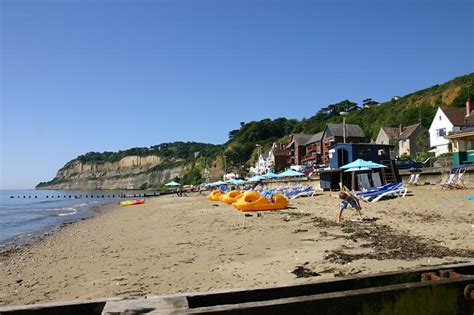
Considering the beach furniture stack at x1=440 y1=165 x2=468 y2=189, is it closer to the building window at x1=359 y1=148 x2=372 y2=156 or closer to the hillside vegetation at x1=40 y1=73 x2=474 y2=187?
the building window at x1=359 y1=148 x2=372 y2=156

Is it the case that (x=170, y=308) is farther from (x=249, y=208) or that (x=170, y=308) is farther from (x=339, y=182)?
(x=339, y=182)

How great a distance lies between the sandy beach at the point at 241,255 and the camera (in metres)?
7.67

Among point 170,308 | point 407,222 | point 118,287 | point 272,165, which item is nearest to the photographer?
point 170,308

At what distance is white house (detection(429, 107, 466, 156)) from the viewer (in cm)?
5481

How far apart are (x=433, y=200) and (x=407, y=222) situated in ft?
19.5

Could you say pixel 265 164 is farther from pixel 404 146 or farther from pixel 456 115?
pixel 456 115

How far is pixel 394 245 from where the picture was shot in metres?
9.34

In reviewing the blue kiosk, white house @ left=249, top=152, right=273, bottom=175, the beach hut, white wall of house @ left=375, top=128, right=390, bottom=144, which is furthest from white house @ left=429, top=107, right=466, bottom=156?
white house @ left=249, top=152, right=273, bottom=175

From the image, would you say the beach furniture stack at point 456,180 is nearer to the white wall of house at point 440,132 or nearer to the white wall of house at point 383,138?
the white wall of house at point 440,132

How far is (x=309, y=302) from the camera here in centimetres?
302

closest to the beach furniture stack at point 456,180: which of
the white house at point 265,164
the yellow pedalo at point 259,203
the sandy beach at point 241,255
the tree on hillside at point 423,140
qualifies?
the sandy beach at point 241,255

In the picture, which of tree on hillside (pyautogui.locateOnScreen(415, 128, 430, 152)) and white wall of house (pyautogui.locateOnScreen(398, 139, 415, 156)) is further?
white wall of house (pyautogui.locateOnScreen(398, 139, 415, 156))

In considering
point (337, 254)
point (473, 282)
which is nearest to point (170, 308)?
point (473, 282)

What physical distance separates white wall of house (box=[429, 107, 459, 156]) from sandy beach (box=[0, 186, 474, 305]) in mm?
43458
